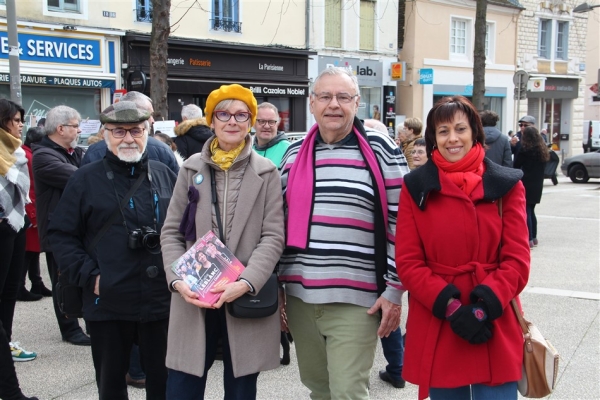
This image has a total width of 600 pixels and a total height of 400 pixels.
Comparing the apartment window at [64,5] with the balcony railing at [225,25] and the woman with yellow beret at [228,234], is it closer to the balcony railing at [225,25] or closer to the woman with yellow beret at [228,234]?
the balcony railing at [225,25]

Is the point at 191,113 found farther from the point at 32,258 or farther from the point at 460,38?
the point at 460,38

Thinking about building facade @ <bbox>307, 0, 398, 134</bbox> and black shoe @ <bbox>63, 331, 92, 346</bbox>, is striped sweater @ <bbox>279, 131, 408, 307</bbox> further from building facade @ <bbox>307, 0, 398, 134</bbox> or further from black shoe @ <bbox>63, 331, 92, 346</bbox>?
building facade @ <bbox>307, 0, 398, 134</bbox>

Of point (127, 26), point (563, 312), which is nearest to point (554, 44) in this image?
point (127, 26)

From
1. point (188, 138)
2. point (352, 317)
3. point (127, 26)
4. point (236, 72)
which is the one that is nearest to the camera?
point (352, 317)

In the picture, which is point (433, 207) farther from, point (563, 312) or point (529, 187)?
point (529, 187)

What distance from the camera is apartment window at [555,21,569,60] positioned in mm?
30078

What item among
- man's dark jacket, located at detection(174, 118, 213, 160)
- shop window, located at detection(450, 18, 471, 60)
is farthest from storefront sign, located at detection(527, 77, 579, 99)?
man's dark jacket, located at detection(174, 118, 213, 160)

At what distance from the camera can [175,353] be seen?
306 centimetres

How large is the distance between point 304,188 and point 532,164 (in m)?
7.55

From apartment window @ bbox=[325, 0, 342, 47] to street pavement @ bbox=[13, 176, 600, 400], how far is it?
1371 cm

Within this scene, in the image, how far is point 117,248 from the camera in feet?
10.9

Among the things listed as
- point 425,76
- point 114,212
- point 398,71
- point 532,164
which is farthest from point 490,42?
point 114,212

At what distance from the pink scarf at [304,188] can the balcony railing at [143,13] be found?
14.6 m

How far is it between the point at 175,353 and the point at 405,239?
123 cm
